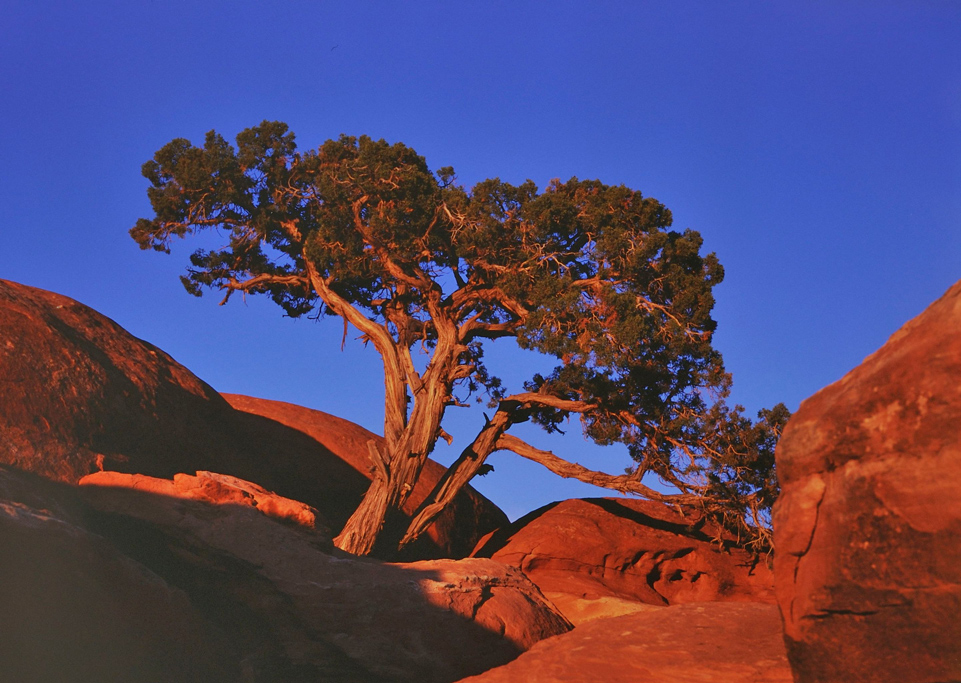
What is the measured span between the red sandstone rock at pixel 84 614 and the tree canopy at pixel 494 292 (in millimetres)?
6361

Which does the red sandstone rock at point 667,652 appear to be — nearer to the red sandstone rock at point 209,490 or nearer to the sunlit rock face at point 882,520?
the sunlit rock face at point 882,520

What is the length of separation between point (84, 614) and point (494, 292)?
9.49 m

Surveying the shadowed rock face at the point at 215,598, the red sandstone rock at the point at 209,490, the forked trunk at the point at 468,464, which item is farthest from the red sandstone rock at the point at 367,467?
the shadowed rock face at the point at 215,598

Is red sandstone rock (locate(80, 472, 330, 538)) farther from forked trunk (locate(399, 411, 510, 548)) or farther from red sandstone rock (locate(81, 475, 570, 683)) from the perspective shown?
forked trunk (locate(399, 411, 510, 548))

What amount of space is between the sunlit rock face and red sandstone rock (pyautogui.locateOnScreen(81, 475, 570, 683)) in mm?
4334

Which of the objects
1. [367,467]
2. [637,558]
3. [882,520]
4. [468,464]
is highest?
[468,464]

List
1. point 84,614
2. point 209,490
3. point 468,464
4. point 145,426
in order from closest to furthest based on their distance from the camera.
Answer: point 84,614 < point 209,490 < point 145,426 < point 468,464

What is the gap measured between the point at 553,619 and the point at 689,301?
20.5 feet

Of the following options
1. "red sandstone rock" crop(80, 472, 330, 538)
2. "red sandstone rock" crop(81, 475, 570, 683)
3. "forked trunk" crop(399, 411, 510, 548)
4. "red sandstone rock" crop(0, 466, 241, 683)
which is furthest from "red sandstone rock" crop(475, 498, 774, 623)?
"red sandstone rock" crop(0, 466, 241, 683)

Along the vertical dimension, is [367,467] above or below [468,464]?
below

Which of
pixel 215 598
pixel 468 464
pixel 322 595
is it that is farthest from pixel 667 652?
pixel 468 464

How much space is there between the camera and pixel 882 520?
3600 millimetres

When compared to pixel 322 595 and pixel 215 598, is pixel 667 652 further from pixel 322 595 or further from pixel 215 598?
pixel 215 598

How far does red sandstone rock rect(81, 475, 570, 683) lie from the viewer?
7.32 m
